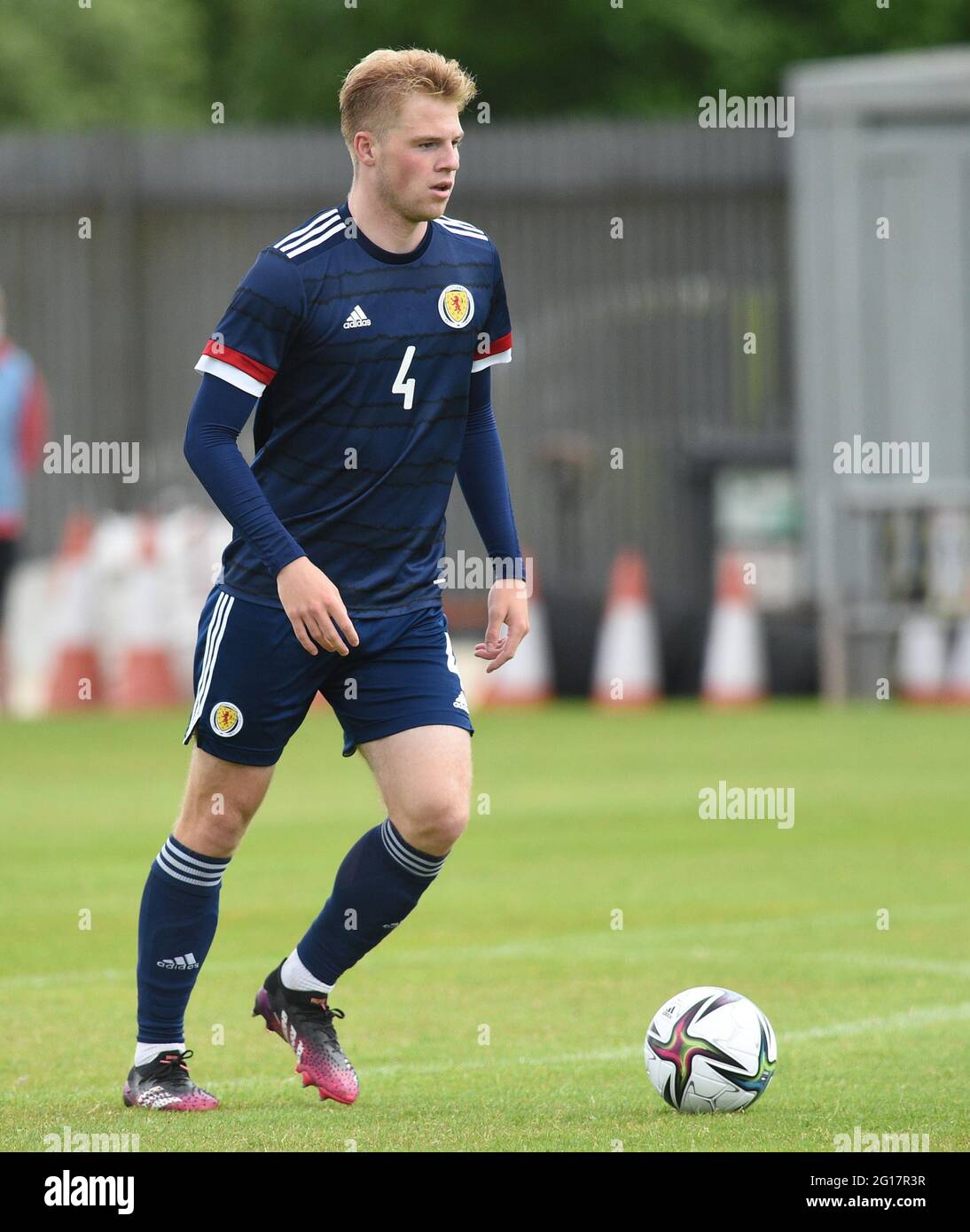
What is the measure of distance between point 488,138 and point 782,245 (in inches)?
127

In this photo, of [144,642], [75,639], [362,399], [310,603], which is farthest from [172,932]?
[75,639]

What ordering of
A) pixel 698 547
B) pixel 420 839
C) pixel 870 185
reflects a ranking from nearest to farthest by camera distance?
pixel 420 839 → pixel 870 185 → pixel 698 547

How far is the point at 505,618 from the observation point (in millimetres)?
5996

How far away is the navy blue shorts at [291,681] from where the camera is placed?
565cm

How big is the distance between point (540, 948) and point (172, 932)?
2.49 m

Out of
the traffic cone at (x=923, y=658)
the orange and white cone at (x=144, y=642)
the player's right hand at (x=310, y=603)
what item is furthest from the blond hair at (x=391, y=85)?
the traffic cone at (x=923, y=658)

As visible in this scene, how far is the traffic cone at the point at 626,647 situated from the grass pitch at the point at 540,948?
9.68 ft

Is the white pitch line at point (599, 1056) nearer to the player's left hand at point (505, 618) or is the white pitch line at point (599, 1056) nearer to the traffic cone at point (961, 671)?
the player's left hand at point (505, 618)

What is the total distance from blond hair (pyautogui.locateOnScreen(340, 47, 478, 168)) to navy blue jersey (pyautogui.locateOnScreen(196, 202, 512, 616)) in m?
0.24

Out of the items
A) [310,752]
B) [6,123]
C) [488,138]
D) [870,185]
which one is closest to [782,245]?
[488,138]

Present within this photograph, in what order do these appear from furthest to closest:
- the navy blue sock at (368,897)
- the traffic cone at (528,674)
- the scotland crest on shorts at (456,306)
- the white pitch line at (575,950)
Answer: the traffic cone at (528,674) < the white pitch line at (575,950) < the navy blue sock at (368,897) < the scotland crest on shorts at (456,306)

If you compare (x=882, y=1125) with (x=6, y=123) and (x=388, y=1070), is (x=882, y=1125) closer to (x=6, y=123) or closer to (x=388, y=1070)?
(x=388, y=1070)

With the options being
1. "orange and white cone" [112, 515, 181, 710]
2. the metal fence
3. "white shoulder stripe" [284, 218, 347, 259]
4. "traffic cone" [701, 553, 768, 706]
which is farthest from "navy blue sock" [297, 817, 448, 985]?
the metal fence

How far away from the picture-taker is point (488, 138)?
Answer: 24.3m
